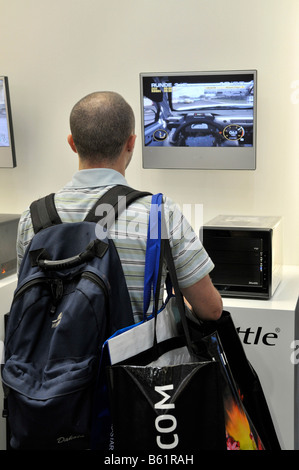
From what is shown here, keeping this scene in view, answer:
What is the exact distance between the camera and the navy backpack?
1353 mm

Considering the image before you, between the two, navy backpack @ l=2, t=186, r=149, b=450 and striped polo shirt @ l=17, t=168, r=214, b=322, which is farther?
striped polo shirt @ l=17, t=168, r=214, b=322

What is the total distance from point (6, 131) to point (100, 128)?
172 cm

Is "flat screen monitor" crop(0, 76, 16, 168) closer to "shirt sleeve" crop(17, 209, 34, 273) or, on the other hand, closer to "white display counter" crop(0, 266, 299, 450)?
"white display counter" crop(0, 266, 299, 450)

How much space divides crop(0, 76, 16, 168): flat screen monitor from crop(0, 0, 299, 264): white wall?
179mm

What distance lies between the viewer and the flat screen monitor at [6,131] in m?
3.06

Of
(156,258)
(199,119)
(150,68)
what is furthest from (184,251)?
(150,68)

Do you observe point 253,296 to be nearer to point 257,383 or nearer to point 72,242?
point 257,383

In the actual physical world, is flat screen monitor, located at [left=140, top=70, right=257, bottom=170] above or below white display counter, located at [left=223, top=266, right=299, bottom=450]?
above

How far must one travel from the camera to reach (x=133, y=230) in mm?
1475

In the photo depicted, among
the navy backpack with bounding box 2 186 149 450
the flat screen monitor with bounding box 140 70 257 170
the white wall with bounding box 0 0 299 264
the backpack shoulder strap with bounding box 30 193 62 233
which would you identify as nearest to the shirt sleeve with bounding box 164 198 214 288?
the navy backpack with bounding box 2 186 149 450

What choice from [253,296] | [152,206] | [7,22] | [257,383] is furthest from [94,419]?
[7,22]
